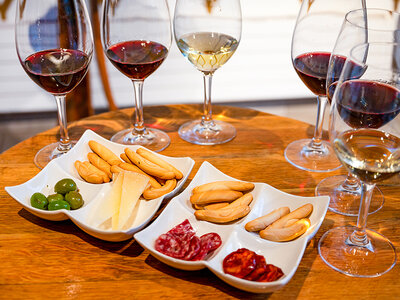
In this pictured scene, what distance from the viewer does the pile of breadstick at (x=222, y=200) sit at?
2.76ft

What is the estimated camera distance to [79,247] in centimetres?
82

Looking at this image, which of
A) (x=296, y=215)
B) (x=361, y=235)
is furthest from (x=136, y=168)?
(x=361, y=235)

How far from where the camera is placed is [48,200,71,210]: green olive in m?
0.85

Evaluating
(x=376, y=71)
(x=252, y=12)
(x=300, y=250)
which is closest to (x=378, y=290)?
(x=300, y=250)

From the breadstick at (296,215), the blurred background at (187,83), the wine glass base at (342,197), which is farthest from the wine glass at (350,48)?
the blurred background at (187,83)

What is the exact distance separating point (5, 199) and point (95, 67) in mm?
1651

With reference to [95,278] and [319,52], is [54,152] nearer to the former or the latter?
[95,278]

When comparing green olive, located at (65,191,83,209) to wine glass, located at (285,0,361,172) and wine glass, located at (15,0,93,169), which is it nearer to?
wine glass, located at (15,0,93,169)

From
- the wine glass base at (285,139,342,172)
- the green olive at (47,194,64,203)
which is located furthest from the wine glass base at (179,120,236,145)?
the green olive at (47,194,64,203)

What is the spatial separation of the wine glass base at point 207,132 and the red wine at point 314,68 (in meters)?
0.24

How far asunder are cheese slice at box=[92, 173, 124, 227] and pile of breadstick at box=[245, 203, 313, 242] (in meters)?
0.23

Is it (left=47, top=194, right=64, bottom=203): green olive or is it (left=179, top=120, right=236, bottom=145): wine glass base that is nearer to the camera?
(left=47, top=194, right=64, bottom=203): green olive

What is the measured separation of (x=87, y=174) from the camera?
0.97 m

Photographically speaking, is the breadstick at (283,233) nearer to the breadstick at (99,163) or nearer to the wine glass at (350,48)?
the wine glass at (350,48)
